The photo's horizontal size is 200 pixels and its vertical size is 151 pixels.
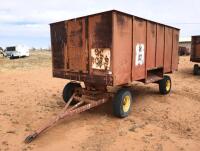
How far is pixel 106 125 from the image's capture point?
610 centimetres

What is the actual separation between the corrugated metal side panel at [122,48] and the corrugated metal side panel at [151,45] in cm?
121

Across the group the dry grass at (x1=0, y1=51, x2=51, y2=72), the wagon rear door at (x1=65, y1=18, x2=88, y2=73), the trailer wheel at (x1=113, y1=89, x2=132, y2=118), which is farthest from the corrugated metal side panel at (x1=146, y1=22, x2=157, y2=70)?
the dry grass at (x1=0, y1=51, x2=51, y2=72)

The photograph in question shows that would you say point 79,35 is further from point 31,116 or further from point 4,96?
point 4,96

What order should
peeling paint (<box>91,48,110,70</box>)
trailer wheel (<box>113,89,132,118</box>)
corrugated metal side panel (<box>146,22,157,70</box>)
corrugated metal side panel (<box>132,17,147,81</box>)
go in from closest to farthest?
1. peeling paint (<box>91,48,110,70</box>)
2. trailer wheel (<box>113,89,132,118</box>)
3. corrugated metal side panel (<box>132,17,147,81</box>)
4. corrugated metal side panel (<box>146,22,157,70</box>)

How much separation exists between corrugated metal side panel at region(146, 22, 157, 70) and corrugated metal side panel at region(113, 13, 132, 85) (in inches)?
47.7

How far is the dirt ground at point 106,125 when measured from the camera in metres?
4.96

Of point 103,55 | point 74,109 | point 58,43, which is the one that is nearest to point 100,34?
point 103,55

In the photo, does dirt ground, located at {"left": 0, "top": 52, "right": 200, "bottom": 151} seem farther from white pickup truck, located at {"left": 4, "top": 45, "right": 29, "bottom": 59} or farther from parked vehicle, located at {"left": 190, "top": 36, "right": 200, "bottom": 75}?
white pickup truck, located at {"left": 4, "top": 45, "right": 29, "bottom": 59}

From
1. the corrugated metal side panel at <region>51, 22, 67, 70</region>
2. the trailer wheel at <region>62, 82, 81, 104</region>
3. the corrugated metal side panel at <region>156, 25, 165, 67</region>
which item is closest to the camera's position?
the corrugated metal side panel at <region>51, 22, 67, 70</region>

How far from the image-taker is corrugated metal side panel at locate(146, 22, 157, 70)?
7.58m

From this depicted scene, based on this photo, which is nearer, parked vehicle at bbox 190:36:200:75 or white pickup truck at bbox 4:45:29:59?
parked vehicle at bbox 190:36:200:75

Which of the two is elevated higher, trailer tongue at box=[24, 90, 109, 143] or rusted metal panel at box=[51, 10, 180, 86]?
rusted metal panel at box=[51, 10, 180, 86]

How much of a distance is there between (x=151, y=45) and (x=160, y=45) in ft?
2.75

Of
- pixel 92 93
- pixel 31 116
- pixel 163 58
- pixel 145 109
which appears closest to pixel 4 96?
pixel 31 116
